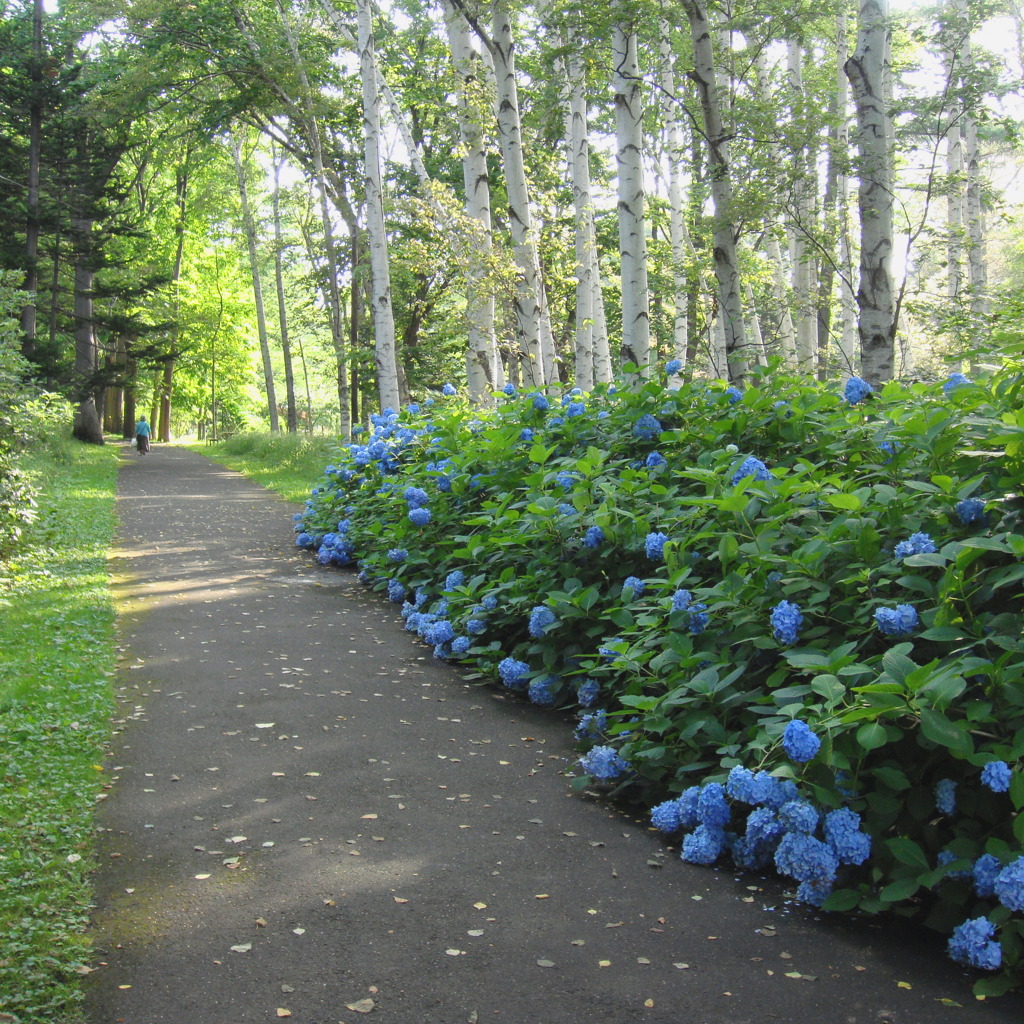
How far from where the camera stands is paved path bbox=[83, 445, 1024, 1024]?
2557 millimetres

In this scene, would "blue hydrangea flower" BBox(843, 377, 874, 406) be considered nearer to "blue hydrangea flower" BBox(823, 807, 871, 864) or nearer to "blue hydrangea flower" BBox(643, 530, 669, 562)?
"blue hydrangea flower" BBox(643, 530, 669, 562)

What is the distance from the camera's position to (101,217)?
2648cm

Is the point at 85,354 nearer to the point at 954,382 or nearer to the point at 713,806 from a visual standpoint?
the point at 954,382

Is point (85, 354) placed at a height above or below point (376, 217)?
below

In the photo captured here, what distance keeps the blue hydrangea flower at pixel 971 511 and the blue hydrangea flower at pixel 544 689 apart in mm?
2357

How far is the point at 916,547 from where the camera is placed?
339cm

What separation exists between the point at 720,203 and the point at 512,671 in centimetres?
595

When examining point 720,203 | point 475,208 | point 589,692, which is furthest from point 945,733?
point 475,208

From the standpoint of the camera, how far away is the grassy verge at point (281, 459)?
60.8 ft

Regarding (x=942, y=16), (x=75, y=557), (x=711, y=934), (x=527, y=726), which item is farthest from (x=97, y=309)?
(x=711, y=934)

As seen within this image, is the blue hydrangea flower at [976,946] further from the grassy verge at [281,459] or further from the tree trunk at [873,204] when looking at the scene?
the grassy verge at [281,459]

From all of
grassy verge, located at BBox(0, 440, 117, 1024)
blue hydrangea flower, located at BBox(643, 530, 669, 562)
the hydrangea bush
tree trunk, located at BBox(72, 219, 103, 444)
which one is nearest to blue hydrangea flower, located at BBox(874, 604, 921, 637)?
the hydrangea bush

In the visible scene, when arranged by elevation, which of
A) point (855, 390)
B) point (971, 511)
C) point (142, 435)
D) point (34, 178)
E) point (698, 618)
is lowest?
point (698, 618)

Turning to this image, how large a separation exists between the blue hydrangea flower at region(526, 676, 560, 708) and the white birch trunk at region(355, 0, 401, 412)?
9.44 meters
